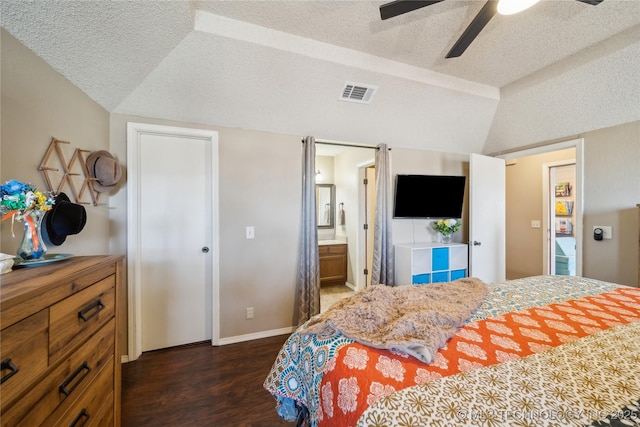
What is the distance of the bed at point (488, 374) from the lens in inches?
25.0

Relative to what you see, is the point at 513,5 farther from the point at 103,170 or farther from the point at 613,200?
the point at 103,170

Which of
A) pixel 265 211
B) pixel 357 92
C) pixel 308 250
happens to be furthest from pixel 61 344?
pixel 357 92

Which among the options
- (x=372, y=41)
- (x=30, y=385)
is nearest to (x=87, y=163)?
(x=30, y=385)

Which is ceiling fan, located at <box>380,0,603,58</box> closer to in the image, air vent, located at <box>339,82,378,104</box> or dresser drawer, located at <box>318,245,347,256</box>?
air vent, located at <box>339,82,378,104</box>

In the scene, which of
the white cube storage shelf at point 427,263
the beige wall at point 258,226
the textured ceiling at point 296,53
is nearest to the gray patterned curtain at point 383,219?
the white cube storage shelf at point 427,263

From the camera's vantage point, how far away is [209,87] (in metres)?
2.17

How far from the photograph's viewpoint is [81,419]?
1.00m

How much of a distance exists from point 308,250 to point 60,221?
191 cm

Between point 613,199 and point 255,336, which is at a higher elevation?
point 613,199

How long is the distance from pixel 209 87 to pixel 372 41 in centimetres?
147

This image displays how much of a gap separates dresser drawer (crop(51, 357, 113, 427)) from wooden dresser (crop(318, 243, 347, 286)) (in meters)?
3.12

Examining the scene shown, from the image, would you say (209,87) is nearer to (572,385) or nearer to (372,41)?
(372,41)

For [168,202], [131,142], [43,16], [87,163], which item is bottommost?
[168,202]

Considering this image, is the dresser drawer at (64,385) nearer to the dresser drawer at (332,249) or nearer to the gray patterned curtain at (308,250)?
the gray patterned curtain at (308,250)
